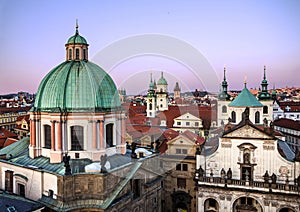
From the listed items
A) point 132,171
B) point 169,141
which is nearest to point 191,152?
point 169,141

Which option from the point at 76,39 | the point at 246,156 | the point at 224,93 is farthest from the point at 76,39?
the point at 224,93

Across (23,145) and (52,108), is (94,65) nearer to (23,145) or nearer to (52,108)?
(52,108)

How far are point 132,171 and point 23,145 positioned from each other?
1141cm

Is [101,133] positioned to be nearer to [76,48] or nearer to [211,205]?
[76,48]

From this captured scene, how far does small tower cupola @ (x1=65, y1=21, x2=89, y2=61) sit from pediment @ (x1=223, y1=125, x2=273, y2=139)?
53.7ft

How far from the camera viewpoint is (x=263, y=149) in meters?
30.9

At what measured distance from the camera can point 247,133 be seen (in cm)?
3155

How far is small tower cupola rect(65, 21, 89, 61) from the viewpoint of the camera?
28.1 m

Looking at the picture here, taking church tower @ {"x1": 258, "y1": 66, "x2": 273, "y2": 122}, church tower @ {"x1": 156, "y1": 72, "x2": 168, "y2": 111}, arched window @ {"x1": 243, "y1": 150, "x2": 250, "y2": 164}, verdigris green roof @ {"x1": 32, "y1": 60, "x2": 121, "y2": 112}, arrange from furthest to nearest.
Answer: church tower @ {"x1": 156, "y1": 72, "x2": 168, "y2": 111} < church tower @ {"x1": 258, "y1": 66, "x2": 273, "y2": 122} < arched window @ {"x1": 243, "y1": 150, "x2": 250, "y2": 164} < verdigris green roof @ {"x1": 32, "y1": 60, "x2": 121, "y2": 112}

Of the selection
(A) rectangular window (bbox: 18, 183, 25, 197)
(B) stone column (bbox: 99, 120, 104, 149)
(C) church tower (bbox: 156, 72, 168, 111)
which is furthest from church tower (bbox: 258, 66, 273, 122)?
(A) rectangular window (bbox: 18, 183, 25, 197)

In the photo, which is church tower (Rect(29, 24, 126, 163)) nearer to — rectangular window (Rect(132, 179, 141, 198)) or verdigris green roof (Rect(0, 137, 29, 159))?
verdigris green roof (Rect(0, 137, 29, 159))

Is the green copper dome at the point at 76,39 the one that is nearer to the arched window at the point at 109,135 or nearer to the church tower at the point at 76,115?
the church tower at the point at 76,115

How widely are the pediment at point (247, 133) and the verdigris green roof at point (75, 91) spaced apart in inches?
496

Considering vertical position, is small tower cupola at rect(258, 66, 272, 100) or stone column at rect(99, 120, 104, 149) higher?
small tower cupola at rect(258, 66, 272, 100)
